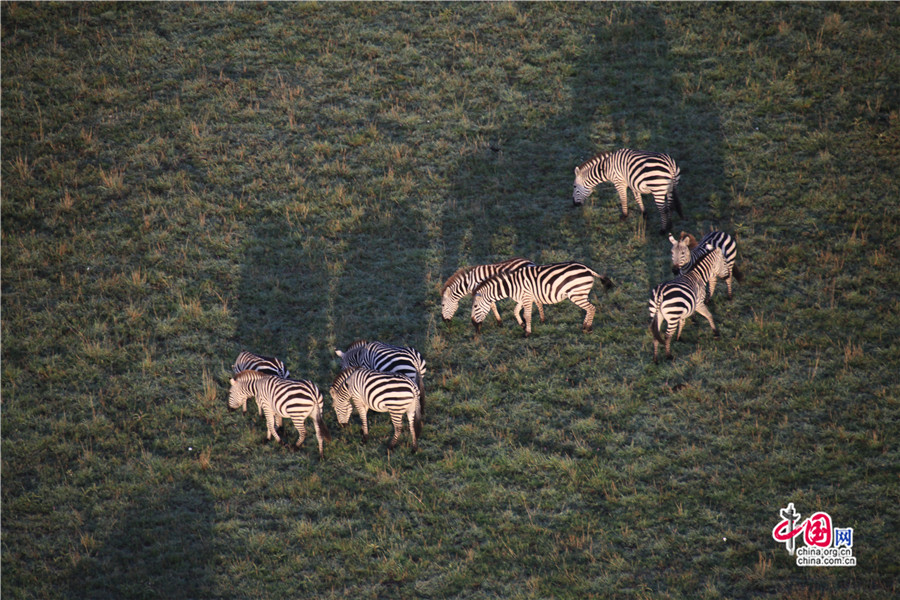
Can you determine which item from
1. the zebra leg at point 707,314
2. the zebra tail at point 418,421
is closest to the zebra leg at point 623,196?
the zebra leg at point 707,314

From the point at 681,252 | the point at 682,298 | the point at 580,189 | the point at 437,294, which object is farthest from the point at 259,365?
the point at 580,189

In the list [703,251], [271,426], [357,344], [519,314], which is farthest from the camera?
[519,314]

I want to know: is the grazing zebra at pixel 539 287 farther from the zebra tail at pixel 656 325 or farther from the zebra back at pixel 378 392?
the zebra back at pixel 378 392

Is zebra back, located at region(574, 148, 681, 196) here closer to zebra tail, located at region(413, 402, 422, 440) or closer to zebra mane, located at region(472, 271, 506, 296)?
zebra mane, located at region(472, 271, 506, 296)

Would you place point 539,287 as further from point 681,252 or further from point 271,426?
point 271,426

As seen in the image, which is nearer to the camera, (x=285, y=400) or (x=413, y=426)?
(x=285, y=400)

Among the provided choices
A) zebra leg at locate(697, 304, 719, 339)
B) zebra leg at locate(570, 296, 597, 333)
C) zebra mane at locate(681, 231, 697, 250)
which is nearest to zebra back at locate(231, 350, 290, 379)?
zebra leg at locate(570, 296, 597, 333)

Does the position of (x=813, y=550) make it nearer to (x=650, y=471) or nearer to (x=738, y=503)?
(x=738, y=503)

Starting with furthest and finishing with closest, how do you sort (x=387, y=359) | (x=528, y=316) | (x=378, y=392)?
(x=528, y=316) < (x=387, y=359) < (x=378, y=392)
